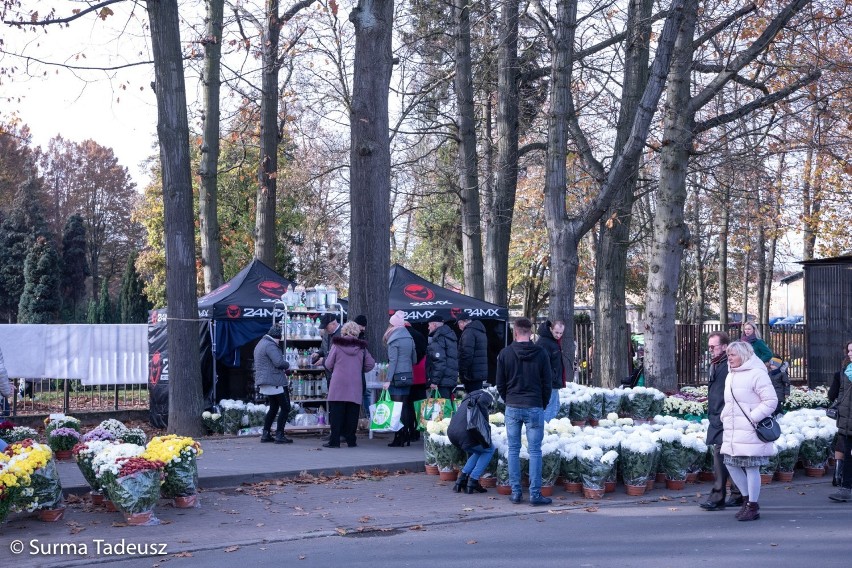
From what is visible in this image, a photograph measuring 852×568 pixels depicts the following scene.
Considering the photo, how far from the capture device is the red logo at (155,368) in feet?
55.6

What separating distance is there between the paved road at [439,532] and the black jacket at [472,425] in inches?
24.6

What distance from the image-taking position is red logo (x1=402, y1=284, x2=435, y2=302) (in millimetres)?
19250

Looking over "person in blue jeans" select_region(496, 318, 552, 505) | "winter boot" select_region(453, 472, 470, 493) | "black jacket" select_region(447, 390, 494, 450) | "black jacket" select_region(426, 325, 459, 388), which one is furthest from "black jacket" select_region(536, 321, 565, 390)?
"person in blue jeans" select_region(496, 318, 552, 505)

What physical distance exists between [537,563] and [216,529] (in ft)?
10.1

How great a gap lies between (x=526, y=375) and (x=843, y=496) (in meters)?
3.80

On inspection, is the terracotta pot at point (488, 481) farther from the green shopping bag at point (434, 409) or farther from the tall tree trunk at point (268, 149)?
the tall tree trunk at point (268, 149)

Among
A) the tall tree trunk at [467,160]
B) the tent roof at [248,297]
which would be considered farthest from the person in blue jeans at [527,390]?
the tall tree trunk at [467,160]

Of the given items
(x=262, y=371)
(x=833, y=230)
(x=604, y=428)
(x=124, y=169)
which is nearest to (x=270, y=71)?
(x=262, y=371)

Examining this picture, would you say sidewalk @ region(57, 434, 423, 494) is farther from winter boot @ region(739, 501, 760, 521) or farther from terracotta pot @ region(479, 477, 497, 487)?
winter boot @ region(739, 501, 760, 521)

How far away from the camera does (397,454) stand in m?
13.3

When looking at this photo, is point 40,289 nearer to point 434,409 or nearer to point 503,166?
point 503,166

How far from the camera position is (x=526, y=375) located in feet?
31.9

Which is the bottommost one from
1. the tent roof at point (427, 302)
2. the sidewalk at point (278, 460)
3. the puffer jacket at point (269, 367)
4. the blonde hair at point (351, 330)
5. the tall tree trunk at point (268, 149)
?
the sidewalk at point (278, 460)

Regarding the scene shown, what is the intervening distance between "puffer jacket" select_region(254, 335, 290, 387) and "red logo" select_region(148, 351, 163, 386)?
3.58 m
